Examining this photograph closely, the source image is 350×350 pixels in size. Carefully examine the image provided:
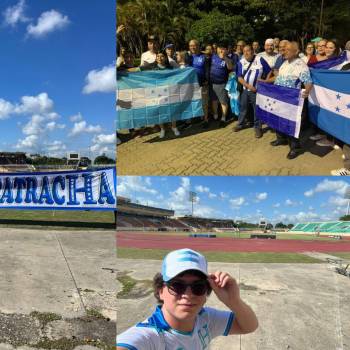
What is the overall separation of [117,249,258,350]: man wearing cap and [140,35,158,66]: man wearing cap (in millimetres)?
1360

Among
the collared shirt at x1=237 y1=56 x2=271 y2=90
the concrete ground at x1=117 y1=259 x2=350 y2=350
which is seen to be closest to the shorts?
the collared shirt at x1=237 y1=56 x2=271 y2=90

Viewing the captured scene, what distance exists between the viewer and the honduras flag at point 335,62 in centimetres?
242

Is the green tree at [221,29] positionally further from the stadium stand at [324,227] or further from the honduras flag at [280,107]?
the stadium stand at [324,227]

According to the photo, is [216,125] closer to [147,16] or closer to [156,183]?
[156,183]

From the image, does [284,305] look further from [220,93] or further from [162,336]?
[162,336]

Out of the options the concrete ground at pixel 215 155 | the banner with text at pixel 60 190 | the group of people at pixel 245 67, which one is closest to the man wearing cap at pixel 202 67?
the group of people at pixel 245 67

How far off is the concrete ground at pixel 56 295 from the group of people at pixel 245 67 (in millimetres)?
2066

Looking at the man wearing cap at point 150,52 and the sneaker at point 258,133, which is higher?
the man wearing cap at point 150,52

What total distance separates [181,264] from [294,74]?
143cm

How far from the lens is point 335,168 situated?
234 centimetres

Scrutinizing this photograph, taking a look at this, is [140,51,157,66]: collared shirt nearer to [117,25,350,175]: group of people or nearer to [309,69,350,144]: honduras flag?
[117,25,350,175]: group of people

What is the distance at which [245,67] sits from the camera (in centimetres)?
251

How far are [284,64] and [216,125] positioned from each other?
1.73 ft

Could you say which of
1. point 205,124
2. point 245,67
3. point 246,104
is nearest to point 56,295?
point 205,124
